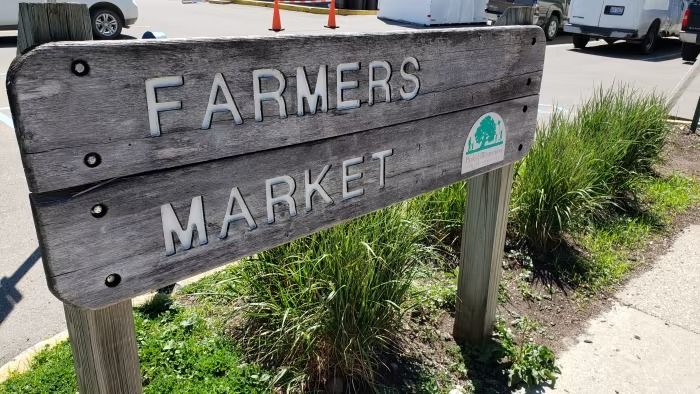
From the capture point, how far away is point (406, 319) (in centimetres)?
305

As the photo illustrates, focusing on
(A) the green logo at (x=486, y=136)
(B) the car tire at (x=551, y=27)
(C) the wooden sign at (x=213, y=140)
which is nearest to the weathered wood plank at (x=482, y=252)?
A: (A) the green logo at (x=486, y=136)

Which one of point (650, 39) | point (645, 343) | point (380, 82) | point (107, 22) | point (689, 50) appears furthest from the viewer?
point (650, 39)

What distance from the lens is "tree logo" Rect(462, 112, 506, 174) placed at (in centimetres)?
238

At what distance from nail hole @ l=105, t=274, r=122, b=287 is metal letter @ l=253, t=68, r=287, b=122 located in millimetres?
528

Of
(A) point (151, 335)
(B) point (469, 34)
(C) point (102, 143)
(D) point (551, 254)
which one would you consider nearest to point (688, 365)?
(D) point (551, 254)

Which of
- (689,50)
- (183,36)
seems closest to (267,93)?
(183,36)

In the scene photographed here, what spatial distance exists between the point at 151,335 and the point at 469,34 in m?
2.00

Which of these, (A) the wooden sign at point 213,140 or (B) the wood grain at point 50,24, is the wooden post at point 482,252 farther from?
(B) the wood grain at point 50,24

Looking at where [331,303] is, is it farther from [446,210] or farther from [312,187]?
[446,210]

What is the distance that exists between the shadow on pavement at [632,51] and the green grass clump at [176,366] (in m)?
14.1

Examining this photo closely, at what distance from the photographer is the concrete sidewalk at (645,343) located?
112 inches

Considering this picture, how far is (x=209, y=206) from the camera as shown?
1.54 meters

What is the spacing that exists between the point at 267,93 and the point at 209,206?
0.34 metres

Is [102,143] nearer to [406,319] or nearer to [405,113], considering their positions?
[405,113]
